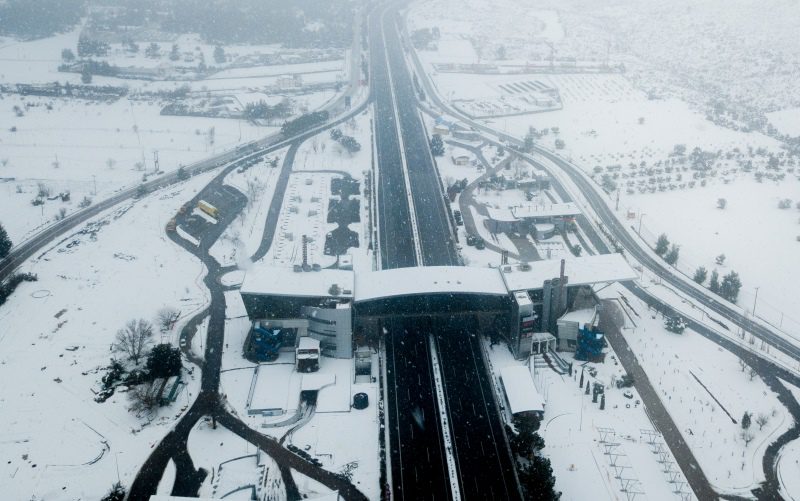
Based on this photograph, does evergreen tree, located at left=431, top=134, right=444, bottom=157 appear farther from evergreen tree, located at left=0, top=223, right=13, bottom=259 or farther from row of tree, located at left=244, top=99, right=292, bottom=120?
evergreen tree, located at left=0, top=223, right=13, bottom=259

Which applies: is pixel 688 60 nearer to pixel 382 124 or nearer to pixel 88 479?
pixel 382 124

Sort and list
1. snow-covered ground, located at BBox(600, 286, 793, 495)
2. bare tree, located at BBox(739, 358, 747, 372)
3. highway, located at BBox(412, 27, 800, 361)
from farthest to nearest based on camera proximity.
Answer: highway, located at BBox(412, 27, 800, 361)
bare tree, located at BBox(739, 358, 747, 372)
snow-covered ground, located at BBox(600, 286, 793, 495)

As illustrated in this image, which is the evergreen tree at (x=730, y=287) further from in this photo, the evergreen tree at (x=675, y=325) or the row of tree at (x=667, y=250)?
the evergreen tree at (x=675, y=325)

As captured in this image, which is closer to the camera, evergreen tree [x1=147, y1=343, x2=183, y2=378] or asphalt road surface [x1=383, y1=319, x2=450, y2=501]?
asphalt road surface [x1=383, y1=319, x2=450, y2=501]

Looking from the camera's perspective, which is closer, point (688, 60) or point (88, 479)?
point (88, 479)

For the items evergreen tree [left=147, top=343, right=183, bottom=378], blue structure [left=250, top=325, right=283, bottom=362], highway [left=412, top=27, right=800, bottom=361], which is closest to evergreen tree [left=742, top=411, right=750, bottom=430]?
highway [left=412, top=27, right=800, bottom=361]

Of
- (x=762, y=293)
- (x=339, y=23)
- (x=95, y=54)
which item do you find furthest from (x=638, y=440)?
(x=339, y=23)
